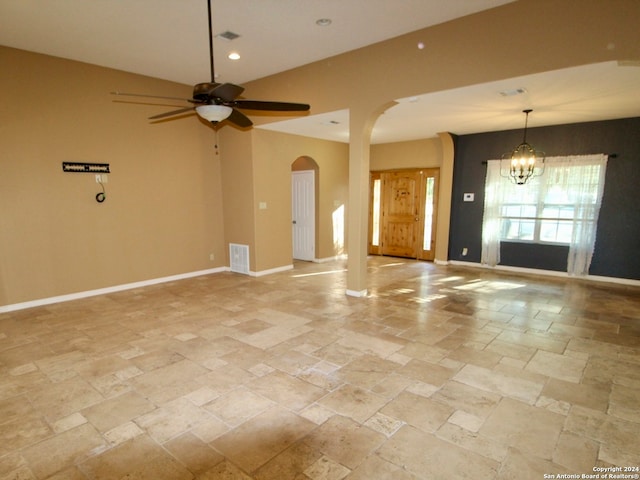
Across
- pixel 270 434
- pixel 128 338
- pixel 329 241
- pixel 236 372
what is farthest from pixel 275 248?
pixel 270 434

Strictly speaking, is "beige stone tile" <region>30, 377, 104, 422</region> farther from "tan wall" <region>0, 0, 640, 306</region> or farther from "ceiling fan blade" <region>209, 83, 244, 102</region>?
"tan wall" <region>0, 0, 640, 306</region>

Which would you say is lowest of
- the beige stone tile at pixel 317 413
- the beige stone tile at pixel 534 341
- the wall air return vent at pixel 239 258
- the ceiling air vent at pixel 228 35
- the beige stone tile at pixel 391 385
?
the beige stone tile at pixel 317 413

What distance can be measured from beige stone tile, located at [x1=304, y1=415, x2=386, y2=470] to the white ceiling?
3.63 m

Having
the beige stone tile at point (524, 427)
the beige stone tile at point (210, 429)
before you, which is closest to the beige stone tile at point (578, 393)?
the beige stone tile at point (524, 427)

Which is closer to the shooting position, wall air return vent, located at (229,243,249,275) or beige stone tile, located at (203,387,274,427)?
beige stone tile, located at (203,387,274,427)

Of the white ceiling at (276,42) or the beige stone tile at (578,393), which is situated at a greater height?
the white ceiling at (276,42)

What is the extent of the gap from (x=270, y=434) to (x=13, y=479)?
54.3 inches

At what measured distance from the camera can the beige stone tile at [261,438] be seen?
1968 millimetres

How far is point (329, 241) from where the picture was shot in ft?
25.3

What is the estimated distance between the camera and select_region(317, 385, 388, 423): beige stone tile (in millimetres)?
2361

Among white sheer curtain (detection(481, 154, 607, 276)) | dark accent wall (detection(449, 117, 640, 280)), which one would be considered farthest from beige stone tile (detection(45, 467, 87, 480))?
white sheer curtain (detection(481, 154, 607, 276))

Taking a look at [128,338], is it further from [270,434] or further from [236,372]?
[270,434]

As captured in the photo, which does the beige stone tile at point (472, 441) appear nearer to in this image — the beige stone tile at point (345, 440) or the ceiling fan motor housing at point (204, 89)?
the beige stone tile at point (345, 440)

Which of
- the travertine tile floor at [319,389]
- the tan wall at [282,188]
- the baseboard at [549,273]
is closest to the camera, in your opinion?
the travertine tile floor at [319,389]
